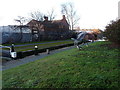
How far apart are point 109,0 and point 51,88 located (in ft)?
27.7

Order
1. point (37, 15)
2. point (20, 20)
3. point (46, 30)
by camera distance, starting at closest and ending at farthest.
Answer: point (20, 20) < point (46, 30) < point (37, 15)

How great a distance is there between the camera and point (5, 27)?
19547 millimetres

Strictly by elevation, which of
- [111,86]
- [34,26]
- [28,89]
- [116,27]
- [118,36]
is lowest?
[28,89]

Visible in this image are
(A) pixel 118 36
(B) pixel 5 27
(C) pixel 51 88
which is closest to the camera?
(C) pixel 51 88

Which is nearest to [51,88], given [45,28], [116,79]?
[116,79]

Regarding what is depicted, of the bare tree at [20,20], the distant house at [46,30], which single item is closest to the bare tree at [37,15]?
the distant house at [46,30]

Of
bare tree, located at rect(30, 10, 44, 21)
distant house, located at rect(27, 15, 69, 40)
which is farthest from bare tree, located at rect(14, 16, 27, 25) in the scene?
bare tree, located at rect(30, 10, 44, 21)

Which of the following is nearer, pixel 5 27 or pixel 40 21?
pixel 5 27

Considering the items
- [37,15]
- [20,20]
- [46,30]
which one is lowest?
[46,30]

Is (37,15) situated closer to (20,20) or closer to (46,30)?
(46,30)

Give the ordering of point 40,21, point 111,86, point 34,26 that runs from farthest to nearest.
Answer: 1. point 40,21
2. point 34,26
3. point 111,86

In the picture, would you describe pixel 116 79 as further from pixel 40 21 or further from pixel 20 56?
pixel 40 21

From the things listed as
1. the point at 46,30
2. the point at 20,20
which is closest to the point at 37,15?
the point at 46,30

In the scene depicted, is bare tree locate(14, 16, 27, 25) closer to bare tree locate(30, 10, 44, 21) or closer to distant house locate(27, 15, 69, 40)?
distant house locate(27, 15, 69, 40)
